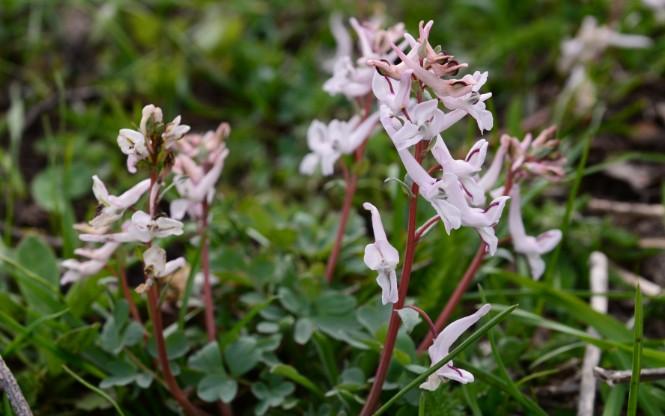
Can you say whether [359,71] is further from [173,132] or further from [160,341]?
[160,341]

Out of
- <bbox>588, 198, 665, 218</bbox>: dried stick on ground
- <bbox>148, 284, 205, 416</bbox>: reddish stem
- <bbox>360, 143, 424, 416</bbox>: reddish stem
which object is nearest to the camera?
<bbox>360, 143, 424, 416</bbox>: reddish stem

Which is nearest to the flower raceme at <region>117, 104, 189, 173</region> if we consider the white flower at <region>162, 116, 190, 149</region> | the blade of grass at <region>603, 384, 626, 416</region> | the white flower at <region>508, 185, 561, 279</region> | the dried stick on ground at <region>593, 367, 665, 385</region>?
the white flower at <region>162, 116, 190, 149</region>

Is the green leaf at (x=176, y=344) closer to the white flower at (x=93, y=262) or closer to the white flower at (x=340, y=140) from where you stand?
the white flower at (x=93, y=262)

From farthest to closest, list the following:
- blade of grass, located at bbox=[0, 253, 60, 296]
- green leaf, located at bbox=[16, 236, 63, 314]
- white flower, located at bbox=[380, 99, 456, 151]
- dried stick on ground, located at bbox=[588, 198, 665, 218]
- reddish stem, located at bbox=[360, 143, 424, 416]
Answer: dried stick on ground, located at bbox=[588, 198, 665, 218]
green leaf, located at bbox=[16, 236, 63, 314]
blade of grass, located at bbox=[0, 253, 60, 296]
reddish stem, located at bbox=[360, 143, 424, 416]
white flower, located at bbox=[380, 99, 456, 151]

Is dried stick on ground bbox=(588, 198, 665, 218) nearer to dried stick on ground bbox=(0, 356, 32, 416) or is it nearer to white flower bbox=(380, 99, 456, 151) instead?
white flower bbox=(380, 99, 456, 151)

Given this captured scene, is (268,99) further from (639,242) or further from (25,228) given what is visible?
(639,242)

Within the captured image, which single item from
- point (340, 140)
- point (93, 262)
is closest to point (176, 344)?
point (93, 262)

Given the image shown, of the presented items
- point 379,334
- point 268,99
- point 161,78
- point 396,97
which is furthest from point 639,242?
point 161,78
